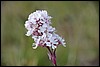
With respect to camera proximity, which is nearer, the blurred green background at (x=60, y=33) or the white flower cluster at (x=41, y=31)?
the white flower cluster at (x=41, y=31)

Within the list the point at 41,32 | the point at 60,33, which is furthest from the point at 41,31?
the point at 60,33

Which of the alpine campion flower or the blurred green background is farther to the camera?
the blurred green background

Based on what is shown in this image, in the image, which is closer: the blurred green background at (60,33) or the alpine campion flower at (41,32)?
the alpine campion flower at (41,32)

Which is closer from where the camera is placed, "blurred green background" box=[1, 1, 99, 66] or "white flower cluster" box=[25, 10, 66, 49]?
"white flower cluster" box=[25, 10, 66, 49]

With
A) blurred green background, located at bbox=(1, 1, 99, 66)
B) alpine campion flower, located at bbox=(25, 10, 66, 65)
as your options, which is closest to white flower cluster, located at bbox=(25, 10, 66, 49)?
alpine campion flower, located at bbox=(25, 10, 66, 65)

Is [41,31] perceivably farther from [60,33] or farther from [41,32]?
[60,33]

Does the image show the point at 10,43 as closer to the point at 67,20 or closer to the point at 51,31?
the point at 67,20

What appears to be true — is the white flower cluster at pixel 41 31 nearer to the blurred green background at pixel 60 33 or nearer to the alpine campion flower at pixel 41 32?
the alpine campion flower at pixel 41 32

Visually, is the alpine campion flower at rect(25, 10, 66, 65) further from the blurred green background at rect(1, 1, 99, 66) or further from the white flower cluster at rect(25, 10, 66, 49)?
the blurred green background at rect(1, 1, 99, 66)

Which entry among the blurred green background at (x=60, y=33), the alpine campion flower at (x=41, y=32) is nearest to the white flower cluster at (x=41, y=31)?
the alpine campion flower at (x=41, y=32)
